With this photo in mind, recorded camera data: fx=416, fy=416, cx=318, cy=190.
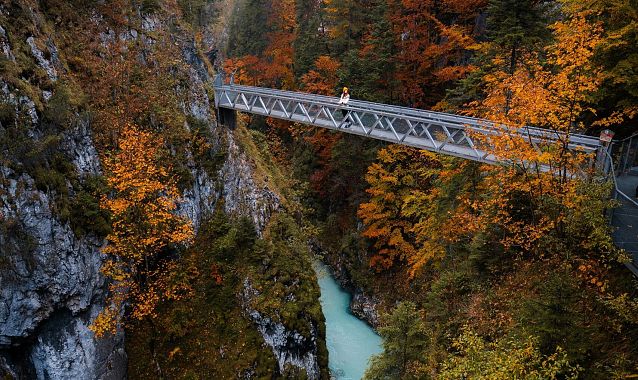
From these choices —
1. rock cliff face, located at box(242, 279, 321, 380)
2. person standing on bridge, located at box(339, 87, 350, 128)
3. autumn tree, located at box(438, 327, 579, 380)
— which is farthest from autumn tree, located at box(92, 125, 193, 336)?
autumn tree, located at box(438, 327, 579, 380)

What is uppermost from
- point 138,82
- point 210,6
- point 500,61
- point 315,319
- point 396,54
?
point 210,6

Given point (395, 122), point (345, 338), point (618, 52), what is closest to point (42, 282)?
point (395, 122)

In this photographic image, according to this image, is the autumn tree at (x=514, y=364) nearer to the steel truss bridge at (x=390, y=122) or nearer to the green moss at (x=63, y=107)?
the steel truss bridge at (x=390, y=122)

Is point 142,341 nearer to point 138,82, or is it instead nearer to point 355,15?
point 138,82

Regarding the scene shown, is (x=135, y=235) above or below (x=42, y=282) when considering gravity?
above

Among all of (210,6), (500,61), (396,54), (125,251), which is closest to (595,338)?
(500,61)

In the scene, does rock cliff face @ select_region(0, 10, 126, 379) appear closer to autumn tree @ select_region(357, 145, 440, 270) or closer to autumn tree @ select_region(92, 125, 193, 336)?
autumn tree @ select_region(92, 125, 193, 336)

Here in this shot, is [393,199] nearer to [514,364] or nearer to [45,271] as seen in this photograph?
[514,364]
